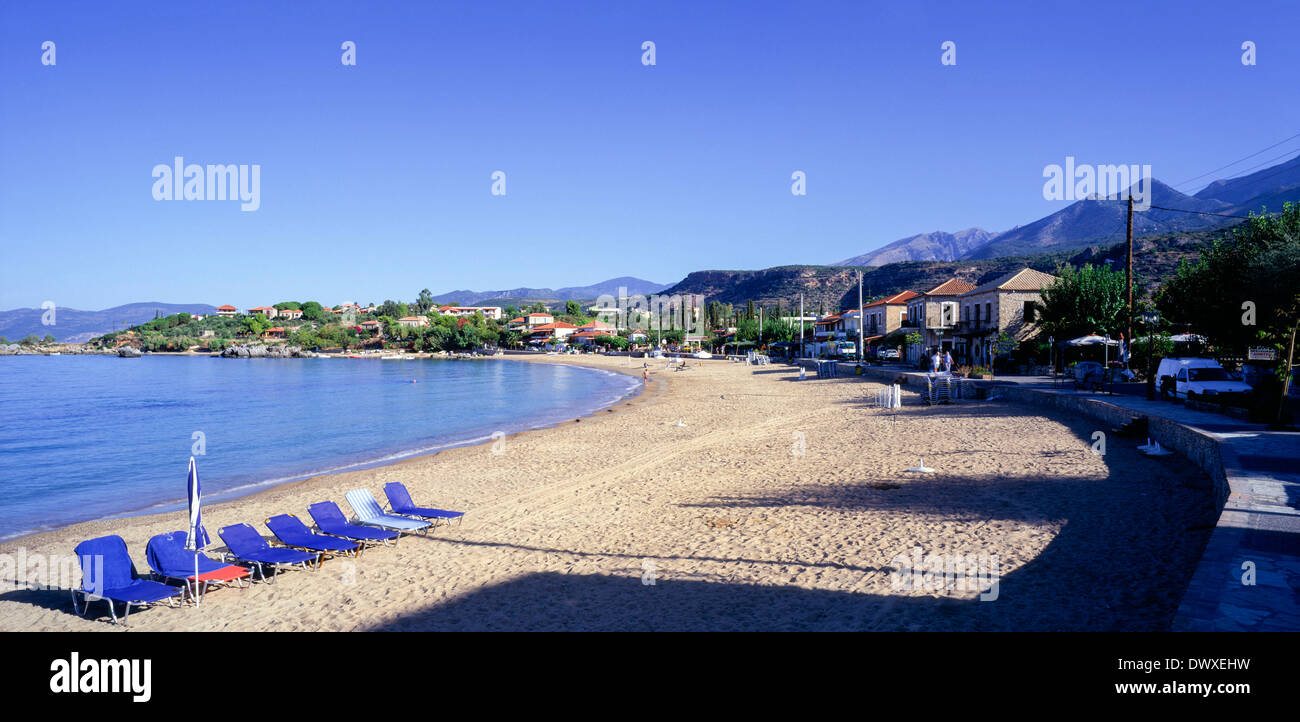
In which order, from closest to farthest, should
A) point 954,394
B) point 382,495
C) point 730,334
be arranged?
1. point 382,495
2. point 954,394
3. point 730,334

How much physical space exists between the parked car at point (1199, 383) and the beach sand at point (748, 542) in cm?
302

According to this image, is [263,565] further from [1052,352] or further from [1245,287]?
[1052,352]

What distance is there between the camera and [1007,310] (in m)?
37.9

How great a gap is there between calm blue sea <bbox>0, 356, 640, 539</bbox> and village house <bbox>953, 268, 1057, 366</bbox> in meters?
20.8

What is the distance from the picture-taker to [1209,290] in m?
20.3

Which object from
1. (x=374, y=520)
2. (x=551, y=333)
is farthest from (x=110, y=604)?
(x=551, y=333)

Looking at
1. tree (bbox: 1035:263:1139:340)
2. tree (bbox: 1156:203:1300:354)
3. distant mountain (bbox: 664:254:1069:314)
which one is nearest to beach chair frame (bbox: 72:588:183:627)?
tree (bbox: 1156:203:1300:354)

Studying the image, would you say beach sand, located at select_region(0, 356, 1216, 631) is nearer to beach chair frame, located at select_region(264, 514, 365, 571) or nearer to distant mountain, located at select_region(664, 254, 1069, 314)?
beach chair frame, located at select_region(264, 514, 365, 571)

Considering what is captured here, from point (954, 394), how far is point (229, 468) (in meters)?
24.2

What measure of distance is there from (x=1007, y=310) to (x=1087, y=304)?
19.6 ft

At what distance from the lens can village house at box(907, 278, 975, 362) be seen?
43.8 metres

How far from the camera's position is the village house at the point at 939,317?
4384 centimetres
